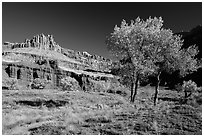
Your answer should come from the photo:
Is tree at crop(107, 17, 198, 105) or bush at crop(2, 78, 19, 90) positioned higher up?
tree at crop(107, 17, 198, 105)

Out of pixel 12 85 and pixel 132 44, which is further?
pixel 12 85

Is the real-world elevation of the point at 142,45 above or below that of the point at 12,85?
above

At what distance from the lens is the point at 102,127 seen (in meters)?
12.9

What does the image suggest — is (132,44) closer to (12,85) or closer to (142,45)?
(142,45)

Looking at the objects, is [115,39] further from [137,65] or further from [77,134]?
[77,134]

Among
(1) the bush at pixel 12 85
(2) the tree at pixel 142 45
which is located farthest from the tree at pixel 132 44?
(1) the bush at pixel 12 85

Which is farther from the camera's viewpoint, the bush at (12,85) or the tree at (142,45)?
the bush at (12,85)

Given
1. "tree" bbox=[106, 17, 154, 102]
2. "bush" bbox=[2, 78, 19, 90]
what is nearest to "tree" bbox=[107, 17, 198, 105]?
"tree" bbox=[106, 17, 154, 102]

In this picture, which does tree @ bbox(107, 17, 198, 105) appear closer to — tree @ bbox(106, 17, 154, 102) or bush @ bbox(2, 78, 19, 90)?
tree @ bbox(106, 17, 154, 102)

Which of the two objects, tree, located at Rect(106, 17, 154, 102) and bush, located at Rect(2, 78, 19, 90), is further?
bush, located at Rect(2, 78, 19, 90)

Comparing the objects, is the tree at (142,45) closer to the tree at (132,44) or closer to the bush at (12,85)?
the tree at (132,44)

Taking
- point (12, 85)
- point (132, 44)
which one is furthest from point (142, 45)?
point (12, 85)

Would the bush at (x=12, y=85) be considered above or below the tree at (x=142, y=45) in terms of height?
below

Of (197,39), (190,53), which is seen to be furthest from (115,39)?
(197,39)
